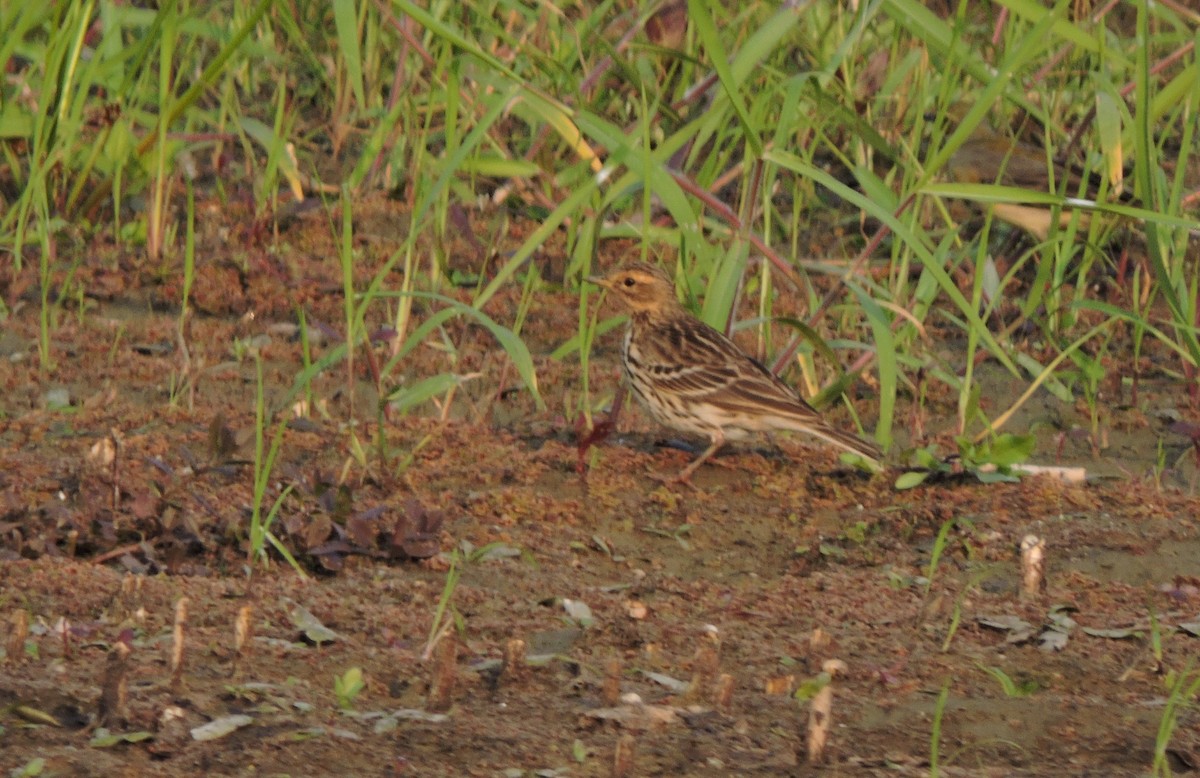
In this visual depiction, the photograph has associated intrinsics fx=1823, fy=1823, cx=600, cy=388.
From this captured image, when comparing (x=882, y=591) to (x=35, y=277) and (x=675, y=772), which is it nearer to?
(x=675, y=772)

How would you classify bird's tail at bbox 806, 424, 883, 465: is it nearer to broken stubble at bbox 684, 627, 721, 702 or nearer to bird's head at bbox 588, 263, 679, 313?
bird's head at bbox 588, 263, 679, 313

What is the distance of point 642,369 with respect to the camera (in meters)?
6.32

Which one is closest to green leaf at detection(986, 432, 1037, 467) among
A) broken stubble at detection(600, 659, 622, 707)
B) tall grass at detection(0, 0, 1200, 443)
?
tall grass at detection(0, 0, 1200, 443)

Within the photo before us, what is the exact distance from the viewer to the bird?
611cm

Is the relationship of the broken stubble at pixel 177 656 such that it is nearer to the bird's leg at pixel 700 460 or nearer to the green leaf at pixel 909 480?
the bird's leg at pixel 700 460

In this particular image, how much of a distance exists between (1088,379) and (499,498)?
2467 millimetres

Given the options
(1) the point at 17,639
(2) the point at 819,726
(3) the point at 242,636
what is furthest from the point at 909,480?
(1) the point at 17,639

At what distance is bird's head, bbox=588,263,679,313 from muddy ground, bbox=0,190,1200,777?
269 millimetres

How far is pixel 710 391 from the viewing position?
6.16 meters

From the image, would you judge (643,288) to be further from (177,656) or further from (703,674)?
Answer: (177,656)

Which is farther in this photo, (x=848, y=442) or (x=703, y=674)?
(x=848, y=442)

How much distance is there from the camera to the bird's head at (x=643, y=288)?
6676mm

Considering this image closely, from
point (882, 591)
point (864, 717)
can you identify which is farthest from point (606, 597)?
point (864, 717)

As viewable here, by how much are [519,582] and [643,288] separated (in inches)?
79.1
